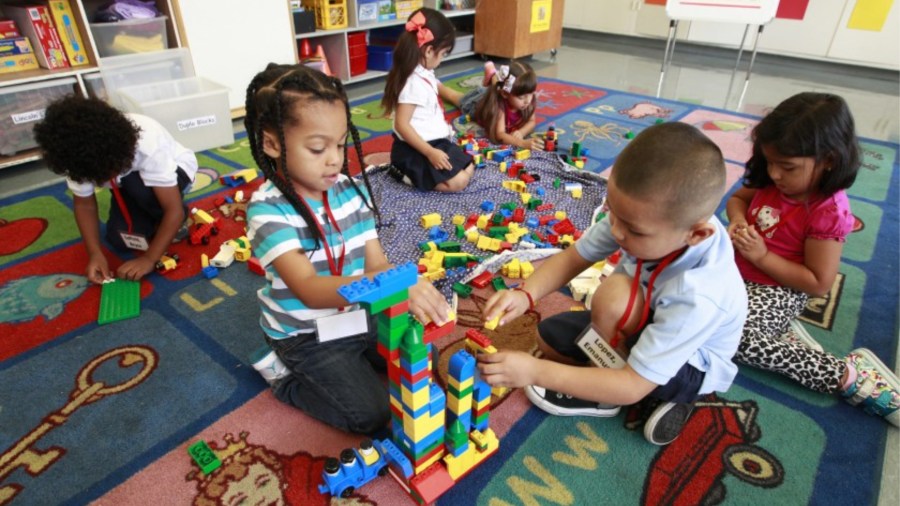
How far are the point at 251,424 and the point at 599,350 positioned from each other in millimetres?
791

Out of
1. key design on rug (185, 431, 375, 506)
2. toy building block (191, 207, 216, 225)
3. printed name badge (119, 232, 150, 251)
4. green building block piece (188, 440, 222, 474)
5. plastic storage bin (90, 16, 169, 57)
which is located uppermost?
plastic storage bin (90, 16, 169, 57)

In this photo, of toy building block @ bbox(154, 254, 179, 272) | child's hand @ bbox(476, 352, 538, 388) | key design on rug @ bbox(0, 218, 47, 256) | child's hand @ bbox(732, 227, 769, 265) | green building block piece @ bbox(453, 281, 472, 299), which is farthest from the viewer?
key design on rug @ bbox(0, 218, 47, 256)

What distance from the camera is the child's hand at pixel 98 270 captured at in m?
1.61

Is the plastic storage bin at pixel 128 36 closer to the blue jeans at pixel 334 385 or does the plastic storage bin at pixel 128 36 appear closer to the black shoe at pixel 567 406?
the blue jeans at pixel 334 385

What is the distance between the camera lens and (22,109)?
7.56 ft

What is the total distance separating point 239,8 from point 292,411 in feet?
8.18

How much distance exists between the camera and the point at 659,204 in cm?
83

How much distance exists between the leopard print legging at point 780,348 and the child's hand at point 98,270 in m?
1.85

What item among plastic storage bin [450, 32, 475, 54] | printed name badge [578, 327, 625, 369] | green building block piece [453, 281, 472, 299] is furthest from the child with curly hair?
plastic storage bin [450, 32, 475, 54]

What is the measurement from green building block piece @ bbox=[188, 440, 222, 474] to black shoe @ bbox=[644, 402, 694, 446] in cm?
92

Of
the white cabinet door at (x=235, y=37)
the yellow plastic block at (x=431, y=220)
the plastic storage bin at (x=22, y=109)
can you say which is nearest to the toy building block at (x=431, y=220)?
the yellow plastic block at (x=431, y=220)

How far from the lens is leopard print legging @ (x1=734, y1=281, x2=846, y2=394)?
1254mm

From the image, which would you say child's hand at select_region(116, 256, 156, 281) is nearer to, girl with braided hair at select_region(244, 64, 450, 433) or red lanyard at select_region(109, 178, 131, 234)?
red lanyard at select_region(109, 178, 131, 234)

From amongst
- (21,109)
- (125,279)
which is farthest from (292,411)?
(21,109)
